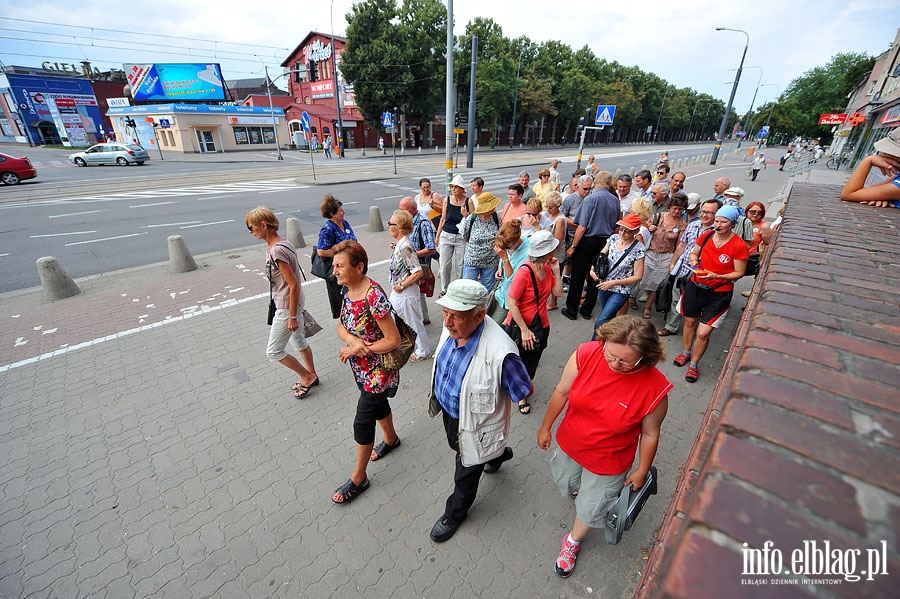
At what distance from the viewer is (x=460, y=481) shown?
8.80ft

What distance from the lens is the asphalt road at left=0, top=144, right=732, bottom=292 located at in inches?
368

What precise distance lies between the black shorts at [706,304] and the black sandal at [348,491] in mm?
4038

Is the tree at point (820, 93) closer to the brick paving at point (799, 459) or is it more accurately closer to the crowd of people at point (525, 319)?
the crowd of people at point (525, 319)

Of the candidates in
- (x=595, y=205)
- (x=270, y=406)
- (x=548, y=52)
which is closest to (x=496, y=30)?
(x=548, y=52)

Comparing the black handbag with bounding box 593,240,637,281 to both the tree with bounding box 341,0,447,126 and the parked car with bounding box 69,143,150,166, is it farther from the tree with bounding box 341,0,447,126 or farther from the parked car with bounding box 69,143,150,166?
the tree with bounding box 341,0,447,126

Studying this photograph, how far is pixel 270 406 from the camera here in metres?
4.16

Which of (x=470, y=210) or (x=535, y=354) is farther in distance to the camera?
(x=470, y=210)

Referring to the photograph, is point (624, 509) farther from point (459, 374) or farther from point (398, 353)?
point (398, 353)

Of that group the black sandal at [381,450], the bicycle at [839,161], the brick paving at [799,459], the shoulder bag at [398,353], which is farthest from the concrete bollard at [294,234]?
the bicycle at [839,161]

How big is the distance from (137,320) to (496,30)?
5321 centimetres

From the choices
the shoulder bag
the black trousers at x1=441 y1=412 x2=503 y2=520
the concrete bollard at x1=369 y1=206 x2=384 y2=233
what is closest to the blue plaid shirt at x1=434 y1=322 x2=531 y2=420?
the black trousers at x1=441 y1=412 x2=503 y2=520

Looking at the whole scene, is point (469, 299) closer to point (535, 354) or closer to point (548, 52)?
point (535, 354)

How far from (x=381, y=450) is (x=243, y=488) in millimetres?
→ 1183

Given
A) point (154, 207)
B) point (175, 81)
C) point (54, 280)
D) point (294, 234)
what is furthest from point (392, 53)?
point (54, 280)
